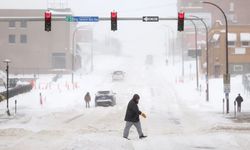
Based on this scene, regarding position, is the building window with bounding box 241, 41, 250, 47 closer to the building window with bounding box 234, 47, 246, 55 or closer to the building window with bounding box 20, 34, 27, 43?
the building window with bounding box 234, 47, 246, 55

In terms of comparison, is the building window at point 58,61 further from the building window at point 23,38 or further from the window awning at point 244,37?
the window awning at point 244,37

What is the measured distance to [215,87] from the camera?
59.8 m

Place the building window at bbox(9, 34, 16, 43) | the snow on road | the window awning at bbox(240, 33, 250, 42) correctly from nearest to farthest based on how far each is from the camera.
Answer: the snow on road, the window awning at bbox(240, 33, 250, 42), the building window at bbox(9, 34, 16, 43)

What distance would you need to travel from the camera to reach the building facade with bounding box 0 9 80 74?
99750 millimetres

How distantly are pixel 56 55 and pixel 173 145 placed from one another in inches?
3232

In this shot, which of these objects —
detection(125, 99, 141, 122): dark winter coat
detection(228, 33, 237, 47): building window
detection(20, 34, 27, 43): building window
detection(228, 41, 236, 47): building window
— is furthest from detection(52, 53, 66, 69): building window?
detection(125, 99, 141, 122): dark winter coat

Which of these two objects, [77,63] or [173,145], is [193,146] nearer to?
[173,145]

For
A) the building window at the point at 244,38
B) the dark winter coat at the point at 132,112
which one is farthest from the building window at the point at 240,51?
the dark winter coat at the point at 132,112

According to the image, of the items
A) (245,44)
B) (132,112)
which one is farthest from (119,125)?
(245,44)

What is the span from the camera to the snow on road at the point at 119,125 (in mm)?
19938

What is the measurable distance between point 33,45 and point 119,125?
Answer: 236ft

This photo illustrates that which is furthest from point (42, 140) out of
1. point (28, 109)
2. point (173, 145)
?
point (28, 109)

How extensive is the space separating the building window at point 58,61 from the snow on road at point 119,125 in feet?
115

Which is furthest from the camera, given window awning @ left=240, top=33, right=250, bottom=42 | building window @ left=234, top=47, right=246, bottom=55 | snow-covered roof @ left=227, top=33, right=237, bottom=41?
building window @ left=234, top=47, right=246, bottom=55
